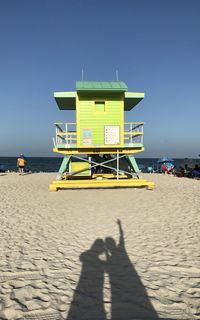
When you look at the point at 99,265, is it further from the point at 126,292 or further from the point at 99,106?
the point at 99,106

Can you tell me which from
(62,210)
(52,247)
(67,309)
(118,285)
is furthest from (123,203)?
(67,309)

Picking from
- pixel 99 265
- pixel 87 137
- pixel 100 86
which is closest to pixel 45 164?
pixel 87 137

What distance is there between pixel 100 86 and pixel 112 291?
465 inches

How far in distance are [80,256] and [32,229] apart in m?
2.45

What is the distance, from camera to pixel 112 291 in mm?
3666

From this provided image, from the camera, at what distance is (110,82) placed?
14578mm

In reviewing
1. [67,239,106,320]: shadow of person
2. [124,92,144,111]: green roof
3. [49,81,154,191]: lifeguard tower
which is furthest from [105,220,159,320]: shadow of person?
[124,92,144,111]: green roof

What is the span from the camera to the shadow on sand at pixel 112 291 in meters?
3.14

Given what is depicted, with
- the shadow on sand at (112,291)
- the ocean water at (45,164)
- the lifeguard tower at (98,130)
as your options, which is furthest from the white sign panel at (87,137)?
the ocean water at (45,164)

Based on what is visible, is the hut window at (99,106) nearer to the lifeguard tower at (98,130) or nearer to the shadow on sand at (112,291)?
the lifeguard tower at (98,130)

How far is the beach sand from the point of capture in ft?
10.8

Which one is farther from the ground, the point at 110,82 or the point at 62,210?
the point at 110,82

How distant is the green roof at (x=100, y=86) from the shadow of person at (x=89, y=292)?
Answer: 10205 millimetres

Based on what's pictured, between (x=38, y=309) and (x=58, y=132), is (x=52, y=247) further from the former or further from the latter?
(x=58, y=132)
